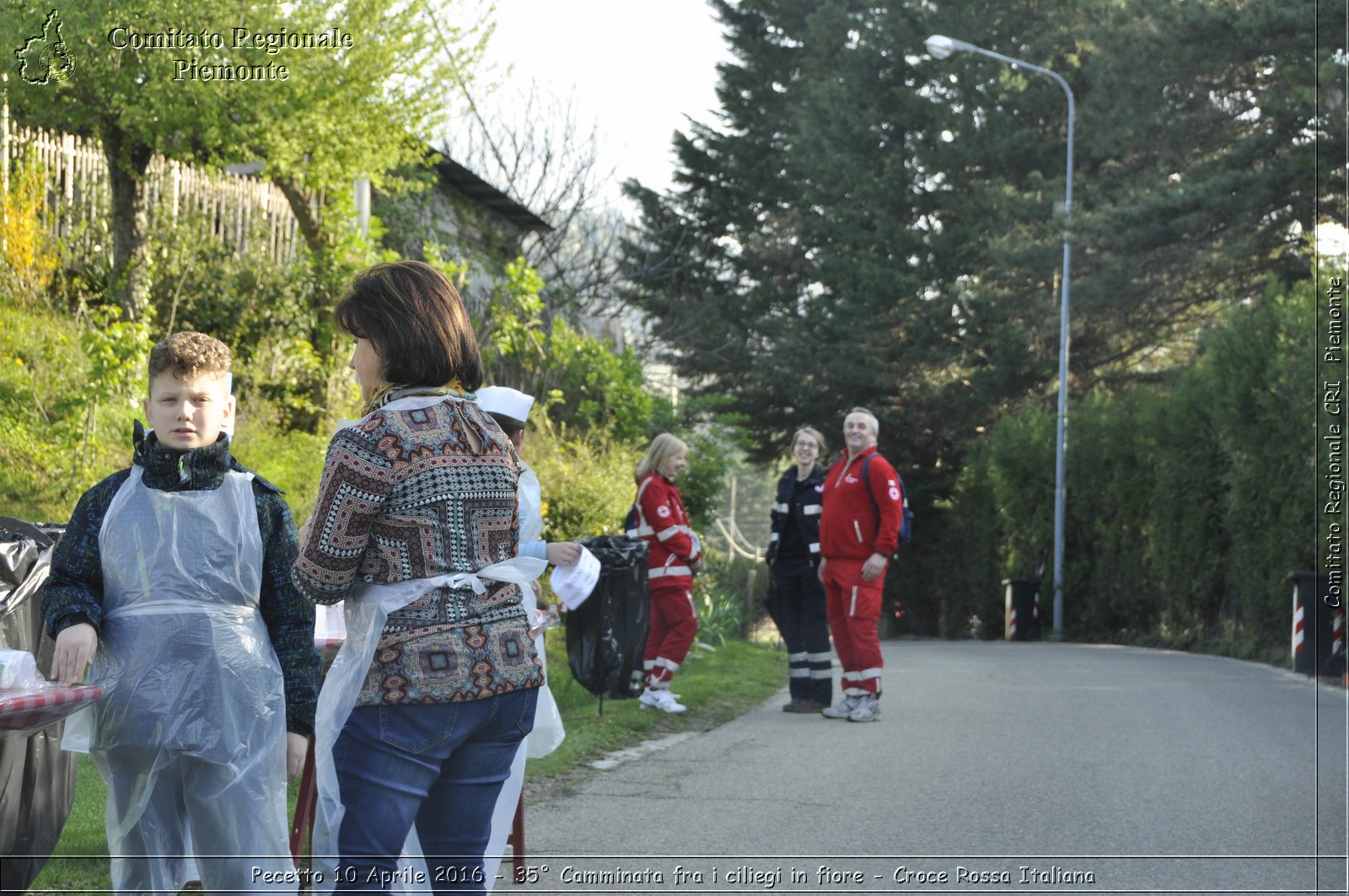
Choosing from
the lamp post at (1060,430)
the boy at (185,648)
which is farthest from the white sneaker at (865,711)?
the lamp post at (1060,430)

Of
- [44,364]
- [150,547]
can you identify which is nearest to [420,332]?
[150,547]

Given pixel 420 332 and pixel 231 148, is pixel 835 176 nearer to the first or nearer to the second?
pixel 231 148

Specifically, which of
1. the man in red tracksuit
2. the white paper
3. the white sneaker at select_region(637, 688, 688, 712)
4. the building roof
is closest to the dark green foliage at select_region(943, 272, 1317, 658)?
the man in red tracksuit

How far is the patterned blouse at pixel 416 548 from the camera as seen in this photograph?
2957mm

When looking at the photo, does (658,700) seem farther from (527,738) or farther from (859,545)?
(527,738)

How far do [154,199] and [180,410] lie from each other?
14.7 meters

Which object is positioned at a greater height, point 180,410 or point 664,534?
point 180,410

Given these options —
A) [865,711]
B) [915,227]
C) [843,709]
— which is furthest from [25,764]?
[915,227]

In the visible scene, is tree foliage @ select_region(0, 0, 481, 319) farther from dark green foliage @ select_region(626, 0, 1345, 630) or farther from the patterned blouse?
dark green foliage @ select_region(626, 0, 1345, 630)

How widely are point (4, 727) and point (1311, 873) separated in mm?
4744

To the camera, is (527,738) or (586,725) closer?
(527,738)

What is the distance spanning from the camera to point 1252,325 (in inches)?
717

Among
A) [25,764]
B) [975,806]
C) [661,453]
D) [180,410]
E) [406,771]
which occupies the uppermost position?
[661,453]

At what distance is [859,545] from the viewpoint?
9.95 m
